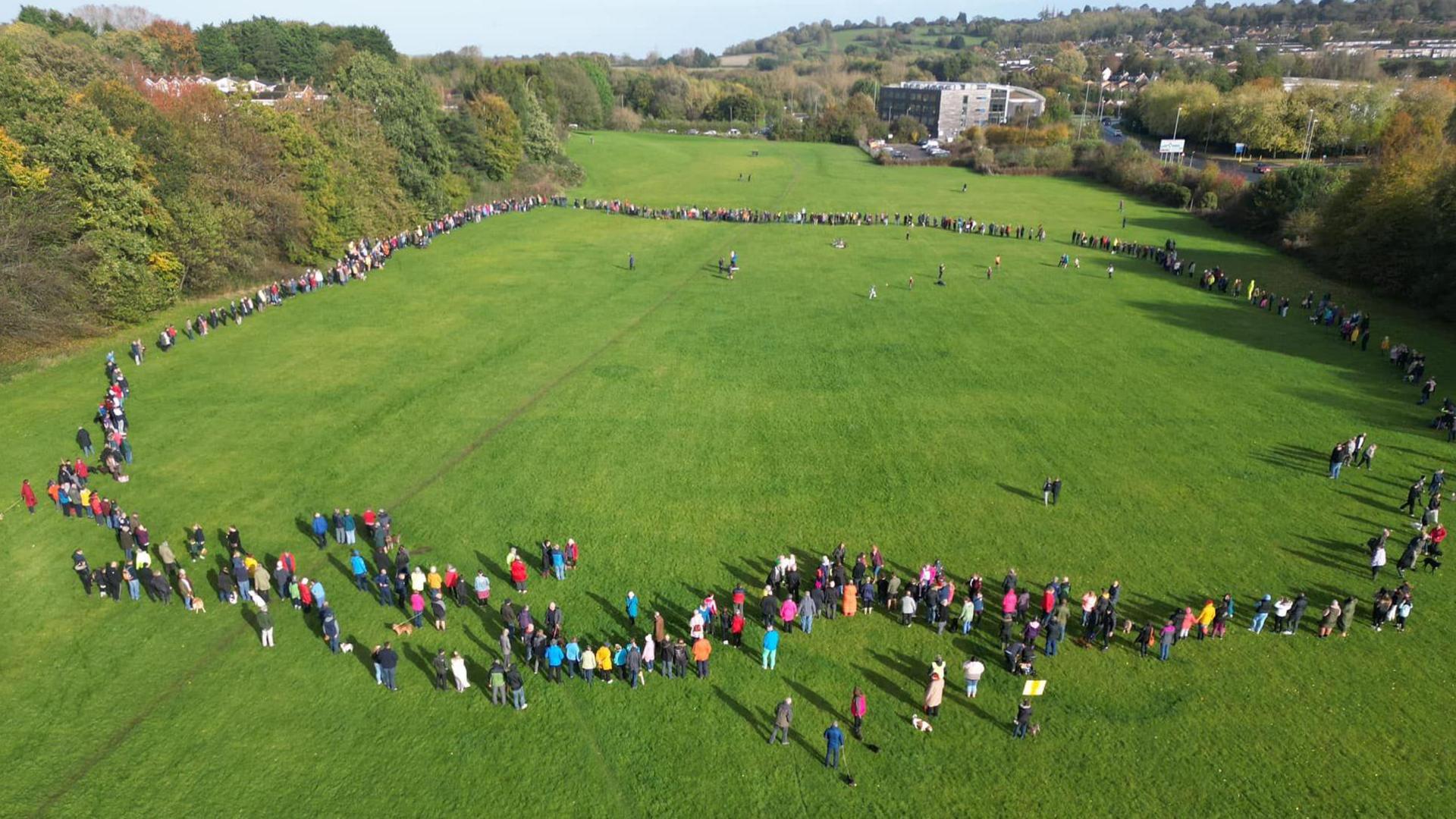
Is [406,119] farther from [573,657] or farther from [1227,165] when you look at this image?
[1227,165]

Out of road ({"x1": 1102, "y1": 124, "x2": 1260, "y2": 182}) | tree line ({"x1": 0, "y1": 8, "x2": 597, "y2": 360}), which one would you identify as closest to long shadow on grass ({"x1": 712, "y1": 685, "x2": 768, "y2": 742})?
tree line ({"x1": 0, "y1": 8, "x2": 597, "y2": 360})

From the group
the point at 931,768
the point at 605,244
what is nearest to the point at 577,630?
the point at 931,768

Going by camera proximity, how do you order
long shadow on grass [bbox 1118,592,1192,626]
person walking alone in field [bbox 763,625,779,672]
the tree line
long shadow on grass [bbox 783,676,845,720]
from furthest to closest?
the tree line, long shadow on grass [bbox 1118,592,1192,626], person walking alone in field [bbox 763,625,779,672], long shadow on grass [bbox 783,676,845,720]

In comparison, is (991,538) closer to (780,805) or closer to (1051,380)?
(780,805)

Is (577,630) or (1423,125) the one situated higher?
(1423,125)

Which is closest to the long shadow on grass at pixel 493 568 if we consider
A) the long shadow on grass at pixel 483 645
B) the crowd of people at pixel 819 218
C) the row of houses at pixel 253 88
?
the long shadow on grass at pixel 483 645

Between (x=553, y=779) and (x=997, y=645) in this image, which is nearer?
(x=553, y=779)

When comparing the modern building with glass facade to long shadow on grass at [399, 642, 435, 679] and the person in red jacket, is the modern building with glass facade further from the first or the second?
long shadow on grass at [399, 642, 435, 679]
